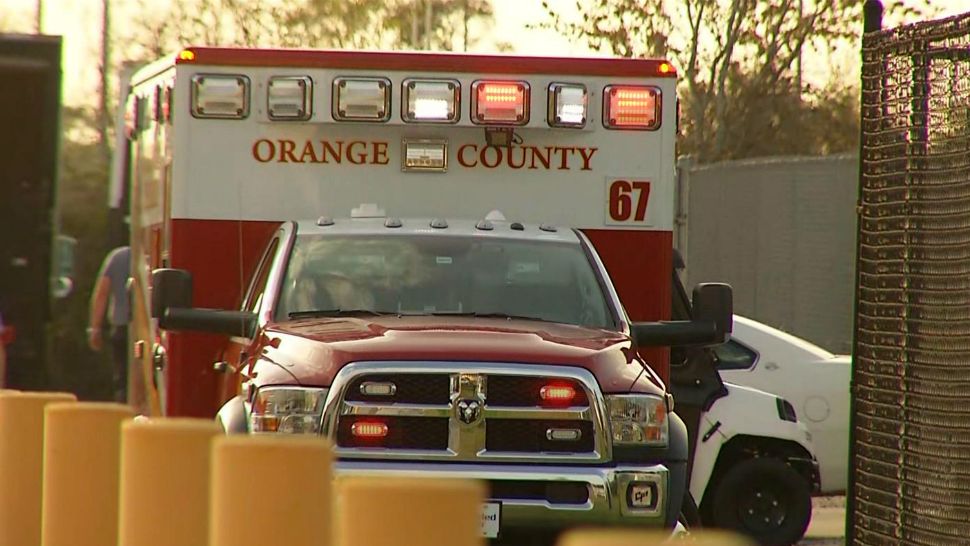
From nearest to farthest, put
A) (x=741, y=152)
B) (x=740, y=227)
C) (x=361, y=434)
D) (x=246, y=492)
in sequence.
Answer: (x=246, y=492)
(x=361, y=434)
(x=740, y=227)
(x=741, y=152)

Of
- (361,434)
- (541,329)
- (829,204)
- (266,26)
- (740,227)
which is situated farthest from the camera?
(266,26)

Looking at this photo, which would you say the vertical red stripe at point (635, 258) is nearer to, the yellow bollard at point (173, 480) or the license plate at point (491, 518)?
the license plate at point (491, 518)

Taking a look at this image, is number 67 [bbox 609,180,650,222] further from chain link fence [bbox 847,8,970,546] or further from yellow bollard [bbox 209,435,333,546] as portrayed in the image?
yellow bollard [bbox 209,435,333,546]

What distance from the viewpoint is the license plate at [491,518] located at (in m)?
8.59

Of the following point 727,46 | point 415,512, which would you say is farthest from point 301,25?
point 415,512

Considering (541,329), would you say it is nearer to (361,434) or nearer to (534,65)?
(361,434)

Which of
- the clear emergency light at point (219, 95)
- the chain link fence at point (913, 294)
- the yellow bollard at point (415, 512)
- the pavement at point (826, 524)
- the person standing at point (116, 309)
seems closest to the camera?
the yellow bollard at point (415, 512)

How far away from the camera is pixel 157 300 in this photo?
32.4 ft

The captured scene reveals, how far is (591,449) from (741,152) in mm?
29609

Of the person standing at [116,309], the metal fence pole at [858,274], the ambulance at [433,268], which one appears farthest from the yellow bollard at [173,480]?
the person standing at [116,309]

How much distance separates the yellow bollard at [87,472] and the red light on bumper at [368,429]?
1020 millimetres

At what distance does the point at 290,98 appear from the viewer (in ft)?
37.9

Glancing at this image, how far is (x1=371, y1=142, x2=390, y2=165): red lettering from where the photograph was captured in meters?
11.7

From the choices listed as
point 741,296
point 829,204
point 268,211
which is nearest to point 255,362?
point 268,211
